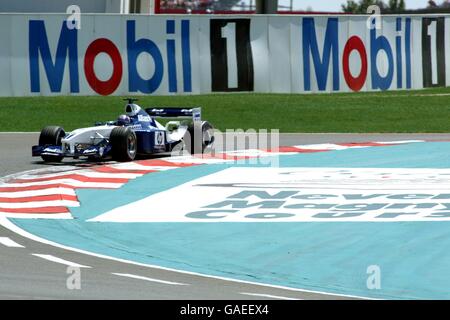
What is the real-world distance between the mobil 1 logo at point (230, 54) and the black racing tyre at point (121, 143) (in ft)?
29.0

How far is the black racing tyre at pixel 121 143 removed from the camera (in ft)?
56.9

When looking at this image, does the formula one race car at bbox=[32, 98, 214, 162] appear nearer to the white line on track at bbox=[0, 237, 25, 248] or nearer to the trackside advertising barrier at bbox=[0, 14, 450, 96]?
the white line on track at bbox=[0, 237, 25, 248]

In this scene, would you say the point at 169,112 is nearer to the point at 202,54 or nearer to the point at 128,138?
the point at 128,138

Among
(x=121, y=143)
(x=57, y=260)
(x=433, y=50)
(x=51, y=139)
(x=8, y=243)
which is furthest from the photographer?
(x=433, y=50)

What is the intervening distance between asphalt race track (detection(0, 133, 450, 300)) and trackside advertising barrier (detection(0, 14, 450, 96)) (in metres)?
14.7

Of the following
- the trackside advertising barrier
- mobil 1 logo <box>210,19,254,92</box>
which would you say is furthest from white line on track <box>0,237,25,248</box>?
mobil 1 logo <box>210,19,254,92</box>

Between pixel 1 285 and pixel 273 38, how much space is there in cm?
1857

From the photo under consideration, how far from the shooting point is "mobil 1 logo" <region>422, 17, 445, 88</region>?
2820 cm

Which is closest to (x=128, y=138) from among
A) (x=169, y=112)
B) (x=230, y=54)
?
(x=169, y=112)

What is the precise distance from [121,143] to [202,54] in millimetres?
8897

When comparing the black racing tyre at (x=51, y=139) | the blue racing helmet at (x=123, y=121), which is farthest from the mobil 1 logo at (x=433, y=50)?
the black racing tyre at (x=51, y=139)

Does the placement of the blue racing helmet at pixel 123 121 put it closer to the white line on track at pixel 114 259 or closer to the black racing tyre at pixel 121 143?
the black racing tyre at pixel 121 143

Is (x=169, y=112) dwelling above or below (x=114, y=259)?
above

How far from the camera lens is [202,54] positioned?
85.2 feet
